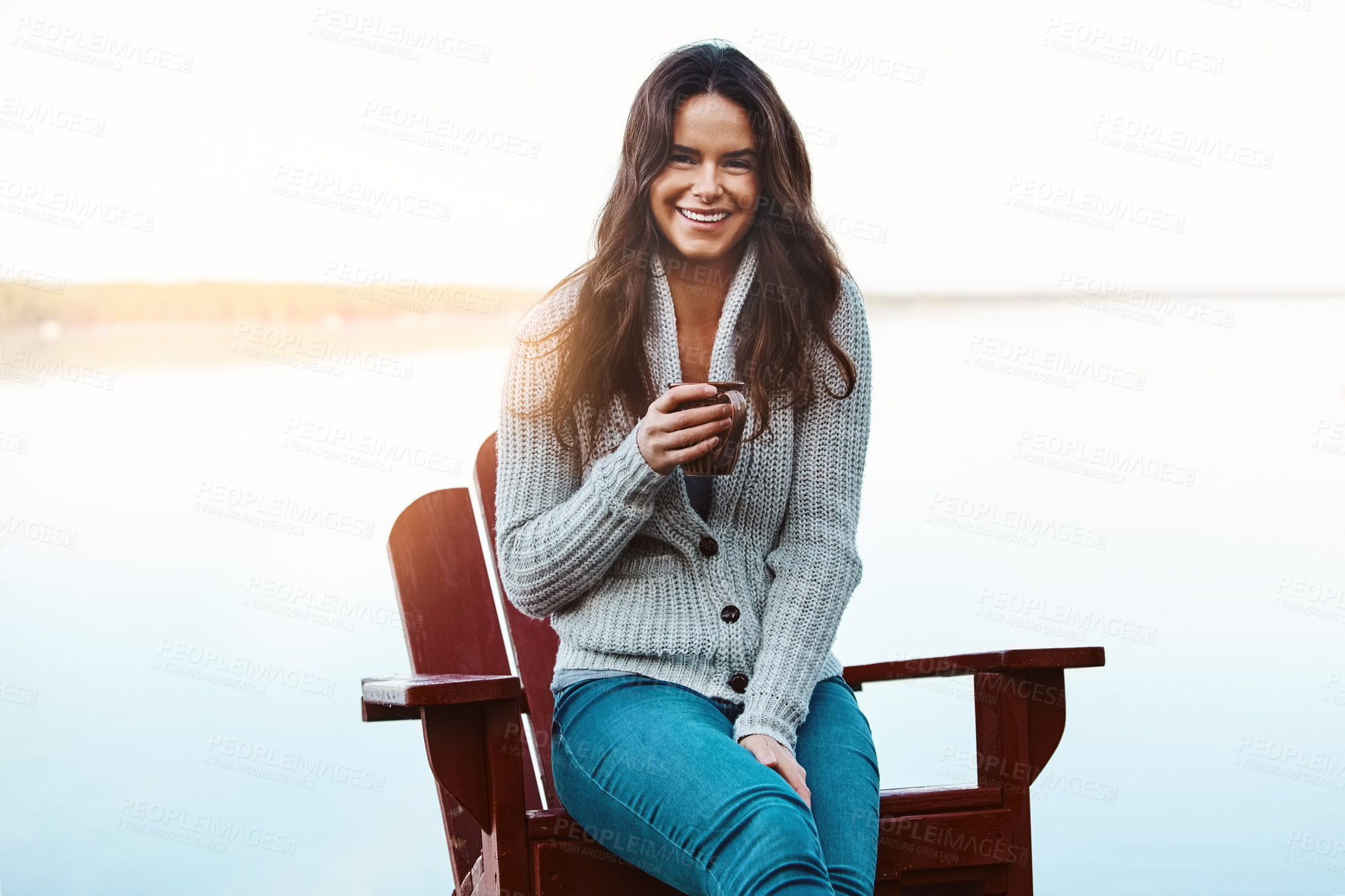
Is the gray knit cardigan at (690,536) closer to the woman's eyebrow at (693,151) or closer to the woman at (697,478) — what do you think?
the woman at (697,478)

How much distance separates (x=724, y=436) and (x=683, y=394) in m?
0.09

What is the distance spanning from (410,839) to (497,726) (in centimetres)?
142

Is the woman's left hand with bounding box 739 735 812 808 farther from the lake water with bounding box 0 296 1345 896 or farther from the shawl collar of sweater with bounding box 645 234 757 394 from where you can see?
the lake water with bounding box 0 296 1345 896

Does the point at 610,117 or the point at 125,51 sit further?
the point at 125,51


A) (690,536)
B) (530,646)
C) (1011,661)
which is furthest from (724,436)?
(530,646)

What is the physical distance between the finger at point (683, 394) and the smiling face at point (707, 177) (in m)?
0.31

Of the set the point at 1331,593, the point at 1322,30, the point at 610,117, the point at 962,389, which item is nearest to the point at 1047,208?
the point at 1331,593

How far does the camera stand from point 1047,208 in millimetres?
3807

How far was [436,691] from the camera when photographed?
1.39 meters

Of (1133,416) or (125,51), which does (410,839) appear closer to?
(125,51)

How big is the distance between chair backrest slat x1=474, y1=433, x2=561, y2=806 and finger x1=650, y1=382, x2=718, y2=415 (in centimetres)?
77

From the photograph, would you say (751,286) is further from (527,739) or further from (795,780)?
(527,739)

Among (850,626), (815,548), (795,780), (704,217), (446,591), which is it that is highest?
(704,217)

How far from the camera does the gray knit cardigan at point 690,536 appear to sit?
153 centimetres
